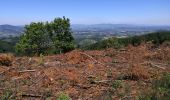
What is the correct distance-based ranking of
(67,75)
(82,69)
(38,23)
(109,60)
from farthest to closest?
(38,23)
(109,60)
(82,69)
(67,75)

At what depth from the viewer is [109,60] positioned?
31.4 ft

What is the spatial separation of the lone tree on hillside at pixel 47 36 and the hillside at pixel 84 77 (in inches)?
1496

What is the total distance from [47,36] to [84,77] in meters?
44.3

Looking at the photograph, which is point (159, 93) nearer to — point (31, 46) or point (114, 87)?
point (114, 87)

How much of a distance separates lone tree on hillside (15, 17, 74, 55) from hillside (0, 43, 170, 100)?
3801cm

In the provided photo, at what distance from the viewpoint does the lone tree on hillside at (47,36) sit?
48.0 m

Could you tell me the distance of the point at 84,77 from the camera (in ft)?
24.6

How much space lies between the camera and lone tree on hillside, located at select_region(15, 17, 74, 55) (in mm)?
48000

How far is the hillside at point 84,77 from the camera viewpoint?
20.6 ft

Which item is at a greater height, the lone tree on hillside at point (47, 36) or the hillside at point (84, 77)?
the hillside at point (84, 77)

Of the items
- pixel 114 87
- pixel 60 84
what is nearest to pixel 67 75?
pixel 60 84

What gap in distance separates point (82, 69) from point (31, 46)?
40.2m

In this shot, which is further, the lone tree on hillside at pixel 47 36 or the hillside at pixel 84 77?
the lone tree on hillside at pixel 47 36

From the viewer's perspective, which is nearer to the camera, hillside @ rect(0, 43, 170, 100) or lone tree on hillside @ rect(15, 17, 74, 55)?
hillside @ rect(0, 43, 170, 100)
